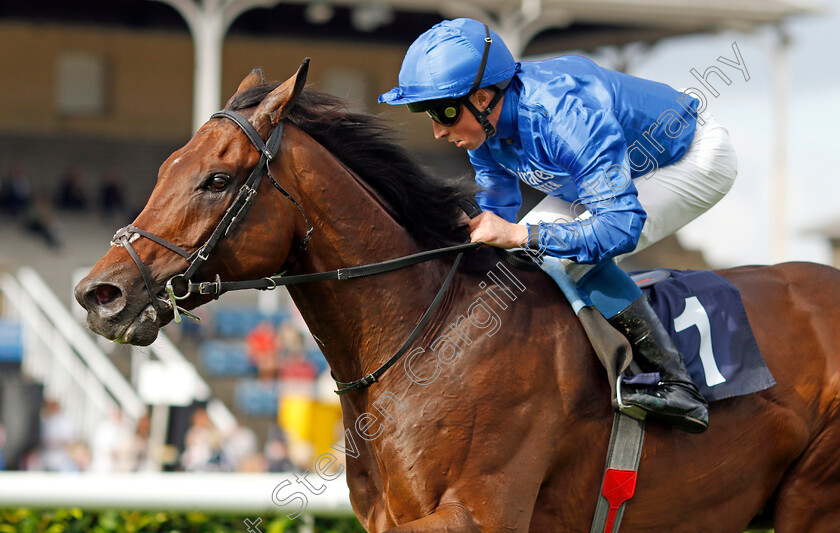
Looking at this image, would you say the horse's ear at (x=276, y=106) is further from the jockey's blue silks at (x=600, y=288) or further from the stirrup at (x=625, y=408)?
the stirrup at (x=625, y=408)

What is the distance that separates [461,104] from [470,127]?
0.10 meters

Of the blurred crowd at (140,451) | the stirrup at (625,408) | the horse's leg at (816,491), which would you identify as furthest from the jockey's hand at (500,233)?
the blurred crowd at (140,451)

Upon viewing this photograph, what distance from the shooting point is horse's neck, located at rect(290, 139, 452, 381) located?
2637 millimetres

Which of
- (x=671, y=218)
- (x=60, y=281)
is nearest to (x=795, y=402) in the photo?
(x=671, y=218)

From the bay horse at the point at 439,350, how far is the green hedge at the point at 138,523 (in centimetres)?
154

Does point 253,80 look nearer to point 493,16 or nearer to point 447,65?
point 447,65

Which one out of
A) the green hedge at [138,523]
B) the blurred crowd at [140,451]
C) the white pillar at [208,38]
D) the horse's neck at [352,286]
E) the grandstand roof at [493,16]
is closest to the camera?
Result: the horse's neck at [352,286]

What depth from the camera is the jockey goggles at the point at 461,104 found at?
2668 mm

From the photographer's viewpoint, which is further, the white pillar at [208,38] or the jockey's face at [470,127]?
the white pillar at [208,38]

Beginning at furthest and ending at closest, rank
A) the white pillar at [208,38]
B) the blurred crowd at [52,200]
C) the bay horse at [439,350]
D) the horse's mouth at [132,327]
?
the blurred crowd at [52,200]
the white pillar at [208,38]
the bay horse at [439,350]
the horse's mouth at [132,327]

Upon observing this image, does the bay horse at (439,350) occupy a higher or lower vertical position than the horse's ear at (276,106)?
lower

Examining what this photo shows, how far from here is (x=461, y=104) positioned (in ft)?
8.91

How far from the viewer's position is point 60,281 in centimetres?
1408

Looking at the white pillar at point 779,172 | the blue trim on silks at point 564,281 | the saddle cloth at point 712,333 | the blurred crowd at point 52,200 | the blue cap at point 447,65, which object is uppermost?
the blue cap at point 447,65
